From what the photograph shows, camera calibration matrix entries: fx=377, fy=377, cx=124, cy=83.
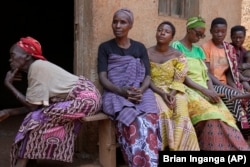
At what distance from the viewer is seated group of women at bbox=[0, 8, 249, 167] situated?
127 inches

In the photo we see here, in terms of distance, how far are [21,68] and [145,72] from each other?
1299 mm

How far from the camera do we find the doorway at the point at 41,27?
24.4 ft

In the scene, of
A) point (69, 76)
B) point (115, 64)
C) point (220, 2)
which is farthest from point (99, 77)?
point (220, 2)

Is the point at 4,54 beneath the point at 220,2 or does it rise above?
beneath

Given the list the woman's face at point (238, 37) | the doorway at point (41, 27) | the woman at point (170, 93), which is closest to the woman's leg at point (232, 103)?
the woman at point (170, 93)

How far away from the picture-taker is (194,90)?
169 inches

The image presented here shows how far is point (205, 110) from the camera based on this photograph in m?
3.99

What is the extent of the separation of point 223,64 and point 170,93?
3.90 feet

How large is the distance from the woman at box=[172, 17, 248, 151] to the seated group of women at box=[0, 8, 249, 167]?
10 millimetres

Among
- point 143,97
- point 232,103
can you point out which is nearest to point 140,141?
point 143,97

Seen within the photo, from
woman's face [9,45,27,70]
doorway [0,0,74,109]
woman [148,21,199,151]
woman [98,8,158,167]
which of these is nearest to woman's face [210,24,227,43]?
woman [148,21,199,151]

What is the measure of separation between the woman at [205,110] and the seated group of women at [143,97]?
0.03 feet

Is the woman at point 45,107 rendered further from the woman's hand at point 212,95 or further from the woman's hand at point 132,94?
the woman's hand at point 212,95

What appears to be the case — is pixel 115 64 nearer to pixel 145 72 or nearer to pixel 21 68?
pixel 145 72
